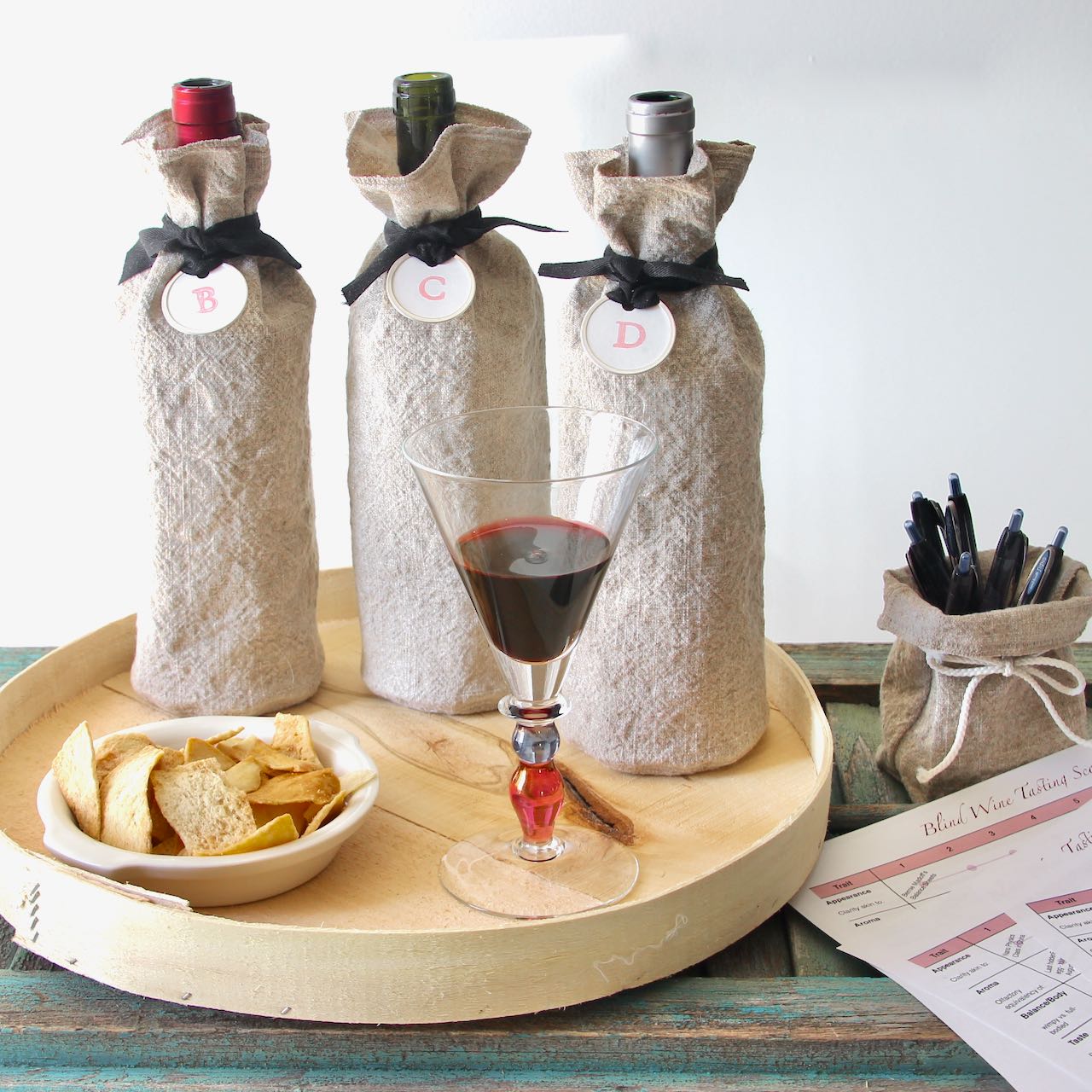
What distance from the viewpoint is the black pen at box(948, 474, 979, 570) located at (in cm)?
76

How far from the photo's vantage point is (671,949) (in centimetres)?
62

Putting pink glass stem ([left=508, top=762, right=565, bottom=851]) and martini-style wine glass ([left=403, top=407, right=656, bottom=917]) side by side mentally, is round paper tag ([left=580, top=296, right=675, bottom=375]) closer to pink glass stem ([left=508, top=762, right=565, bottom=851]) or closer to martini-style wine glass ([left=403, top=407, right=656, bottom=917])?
martini-style wine glass ([left=403, top=407, right=656, bottom=917])

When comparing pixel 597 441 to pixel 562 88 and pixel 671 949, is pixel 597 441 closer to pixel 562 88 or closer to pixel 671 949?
pixel 671 949

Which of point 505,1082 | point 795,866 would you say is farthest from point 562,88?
point 505,1082

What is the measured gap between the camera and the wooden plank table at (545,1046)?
0.58m

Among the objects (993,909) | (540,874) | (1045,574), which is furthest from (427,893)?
(1045,574)

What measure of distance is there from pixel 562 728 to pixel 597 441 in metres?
0.19

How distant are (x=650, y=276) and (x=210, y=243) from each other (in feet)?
0.77

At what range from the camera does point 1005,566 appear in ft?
2.47

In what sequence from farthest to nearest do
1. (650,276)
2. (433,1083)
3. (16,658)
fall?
(16,658) < (650,276) < (433,1083)

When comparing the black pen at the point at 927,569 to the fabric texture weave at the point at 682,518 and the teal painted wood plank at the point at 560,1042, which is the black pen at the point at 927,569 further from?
the teal painted wood plank at the point at 560,1042

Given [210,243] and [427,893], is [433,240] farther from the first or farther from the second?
[427,893]

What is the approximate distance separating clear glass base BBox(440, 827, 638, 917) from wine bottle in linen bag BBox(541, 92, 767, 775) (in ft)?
0.26

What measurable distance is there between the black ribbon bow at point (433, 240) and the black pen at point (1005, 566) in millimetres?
291
